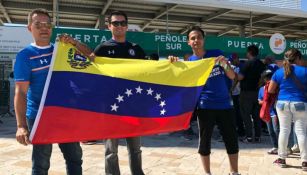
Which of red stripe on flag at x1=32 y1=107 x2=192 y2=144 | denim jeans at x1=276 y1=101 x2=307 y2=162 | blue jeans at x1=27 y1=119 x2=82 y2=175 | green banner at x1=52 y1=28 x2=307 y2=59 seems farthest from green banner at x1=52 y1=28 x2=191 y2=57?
blue jeans at x1=27 y1=119 x2=82 y2=175

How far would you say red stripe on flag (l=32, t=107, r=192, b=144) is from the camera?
3.56 m

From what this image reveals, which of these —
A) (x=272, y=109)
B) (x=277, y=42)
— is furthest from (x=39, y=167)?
(x=277, y=42)

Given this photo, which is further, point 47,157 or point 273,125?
point 273,125

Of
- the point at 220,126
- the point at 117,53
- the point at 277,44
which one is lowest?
the point at 220,126

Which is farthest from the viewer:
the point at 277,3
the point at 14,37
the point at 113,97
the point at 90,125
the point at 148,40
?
the point at 277,3

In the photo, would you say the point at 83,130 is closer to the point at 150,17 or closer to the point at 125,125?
the point at 125,125

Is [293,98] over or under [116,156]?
over

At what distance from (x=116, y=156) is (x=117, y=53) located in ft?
3.72

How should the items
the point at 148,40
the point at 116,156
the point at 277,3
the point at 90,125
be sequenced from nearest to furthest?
the point at 90,125 < the point at 116,156 < the point at 148,40 < the point at 277,3

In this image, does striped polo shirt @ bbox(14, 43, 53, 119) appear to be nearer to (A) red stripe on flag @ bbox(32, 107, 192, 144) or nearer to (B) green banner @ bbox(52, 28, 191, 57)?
(A) red stripe on flag @ bbox(32, 107, 192, 144)

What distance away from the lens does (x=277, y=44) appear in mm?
13055

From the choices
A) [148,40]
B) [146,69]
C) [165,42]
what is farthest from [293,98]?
[165,42]

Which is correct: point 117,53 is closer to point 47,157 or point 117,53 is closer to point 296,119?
point 47,157

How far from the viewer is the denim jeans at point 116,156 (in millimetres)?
4324
